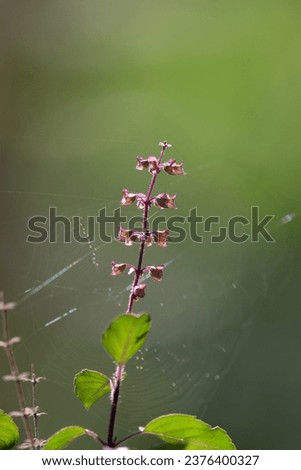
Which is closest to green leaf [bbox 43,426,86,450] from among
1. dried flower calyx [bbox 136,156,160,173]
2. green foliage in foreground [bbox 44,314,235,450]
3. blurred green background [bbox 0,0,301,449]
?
green foliage in foreground [bbox 44,314,235,450]

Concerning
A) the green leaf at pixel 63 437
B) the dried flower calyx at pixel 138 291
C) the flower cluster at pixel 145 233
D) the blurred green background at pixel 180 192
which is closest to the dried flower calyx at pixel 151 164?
the flower cluster at pixel 145 233

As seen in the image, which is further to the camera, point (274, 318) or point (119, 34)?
point (119, 34)

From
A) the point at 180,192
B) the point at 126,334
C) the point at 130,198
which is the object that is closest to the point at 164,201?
the point at 130,198

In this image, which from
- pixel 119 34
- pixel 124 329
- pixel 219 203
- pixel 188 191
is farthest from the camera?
pixel 119 34

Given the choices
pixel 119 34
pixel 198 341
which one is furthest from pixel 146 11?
pixel 198 341

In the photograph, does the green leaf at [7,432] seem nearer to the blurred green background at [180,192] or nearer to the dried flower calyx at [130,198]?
the dried flower calyx at [130,198]
